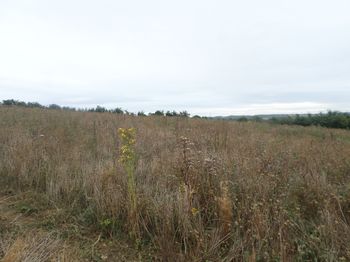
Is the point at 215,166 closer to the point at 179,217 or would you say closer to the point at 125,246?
the point at 179,217

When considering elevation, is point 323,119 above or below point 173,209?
above

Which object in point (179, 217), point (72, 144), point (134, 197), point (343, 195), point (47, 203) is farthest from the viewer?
point (72, 144)

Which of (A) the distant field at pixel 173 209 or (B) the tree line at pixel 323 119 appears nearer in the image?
(A) the distant field at pixel 173 209

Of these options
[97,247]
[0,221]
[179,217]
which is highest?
[179,217]

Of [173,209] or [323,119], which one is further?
[323,119]

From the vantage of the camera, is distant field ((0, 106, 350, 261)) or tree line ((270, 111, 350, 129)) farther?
tree line ((270, 111, 350, 129))

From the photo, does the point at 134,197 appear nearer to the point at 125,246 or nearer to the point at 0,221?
the point at 125,246

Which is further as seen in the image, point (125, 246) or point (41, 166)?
point (41, 166)

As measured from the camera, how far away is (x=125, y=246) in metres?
2.08

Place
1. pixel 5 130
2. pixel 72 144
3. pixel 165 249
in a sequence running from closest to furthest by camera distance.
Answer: pixel 165 249
pixel 72 144
pixel 5 130

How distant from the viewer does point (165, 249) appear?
1.89m

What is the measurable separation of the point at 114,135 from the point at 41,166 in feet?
6.86

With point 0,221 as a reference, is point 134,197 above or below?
above

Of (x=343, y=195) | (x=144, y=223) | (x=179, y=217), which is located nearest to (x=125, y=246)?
(x=144, y=223)
